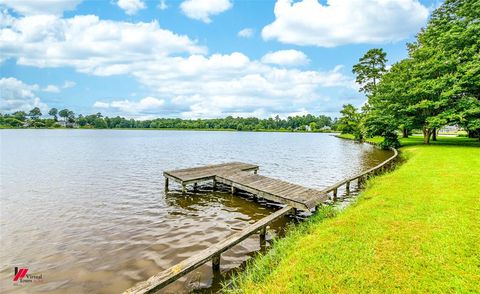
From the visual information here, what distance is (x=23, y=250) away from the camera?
28.1 feet

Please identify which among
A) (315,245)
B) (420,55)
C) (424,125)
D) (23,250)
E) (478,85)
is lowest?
(23,250)

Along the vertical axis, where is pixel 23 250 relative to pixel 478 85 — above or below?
below

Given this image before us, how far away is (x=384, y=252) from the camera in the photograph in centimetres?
614

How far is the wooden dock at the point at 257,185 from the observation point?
1148 cm

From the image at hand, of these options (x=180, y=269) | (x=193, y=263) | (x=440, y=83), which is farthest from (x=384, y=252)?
(x=440, y=83)

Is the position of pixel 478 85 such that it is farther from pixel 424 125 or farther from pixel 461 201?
pixel 461 201

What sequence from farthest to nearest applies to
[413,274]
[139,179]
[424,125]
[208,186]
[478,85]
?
[424,125] < [478,85] < [139,179] < [208,186] < [413,274]

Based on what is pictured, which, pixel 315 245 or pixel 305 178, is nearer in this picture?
pixel 315 245

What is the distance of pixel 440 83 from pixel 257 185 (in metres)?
26.4

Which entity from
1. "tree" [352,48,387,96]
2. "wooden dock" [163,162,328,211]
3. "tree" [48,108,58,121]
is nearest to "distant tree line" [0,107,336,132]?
"tree" [48,108,58,121]

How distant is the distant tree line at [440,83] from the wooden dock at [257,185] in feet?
73.8

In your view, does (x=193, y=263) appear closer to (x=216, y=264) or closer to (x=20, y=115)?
(x=216, y=264)

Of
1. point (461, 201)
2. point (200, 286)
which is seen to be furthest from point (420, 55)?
point (200, 286)

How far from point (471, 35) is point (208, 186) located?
3253cm
